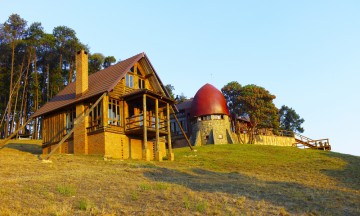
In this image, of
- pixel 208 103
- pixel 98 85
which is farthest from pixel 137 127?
pixel 208 103

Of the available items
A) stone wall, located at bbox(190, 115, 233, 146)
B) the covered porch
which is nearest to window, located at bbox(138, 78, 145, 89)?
the covered porch

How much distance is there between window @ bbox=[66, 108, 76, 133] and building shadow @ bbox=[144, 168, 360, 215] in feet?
40.2

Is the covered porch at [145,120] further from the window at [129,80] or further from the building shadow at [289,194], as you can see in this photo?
the building shadow at [289,194]

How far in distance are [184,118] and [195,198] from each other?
128ft

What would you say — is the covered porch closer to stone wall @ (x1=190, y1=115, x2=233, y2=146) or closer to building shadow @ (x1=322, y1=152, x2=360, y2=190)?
building shadow @ (x1=322, y1=152, x2=360, y2=190)

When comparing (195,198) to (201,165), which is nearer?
(195,198)

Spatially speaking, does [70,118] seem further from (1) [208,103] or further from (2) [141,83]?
(1) [208,103]

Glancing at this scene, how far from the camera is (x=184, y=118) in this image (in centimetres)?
5206

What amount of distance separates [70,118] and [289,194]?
1917 centimetres

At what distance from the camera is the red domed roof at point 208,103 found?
158ft

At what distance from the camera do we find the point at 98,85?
28547mm

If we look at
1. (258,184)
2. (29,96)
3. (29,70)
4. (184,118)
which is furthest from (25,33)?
(258,184)

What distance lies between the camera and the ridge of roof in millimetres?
27317

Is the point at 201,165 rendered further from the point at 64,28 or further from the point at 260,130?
the point at 64,28
